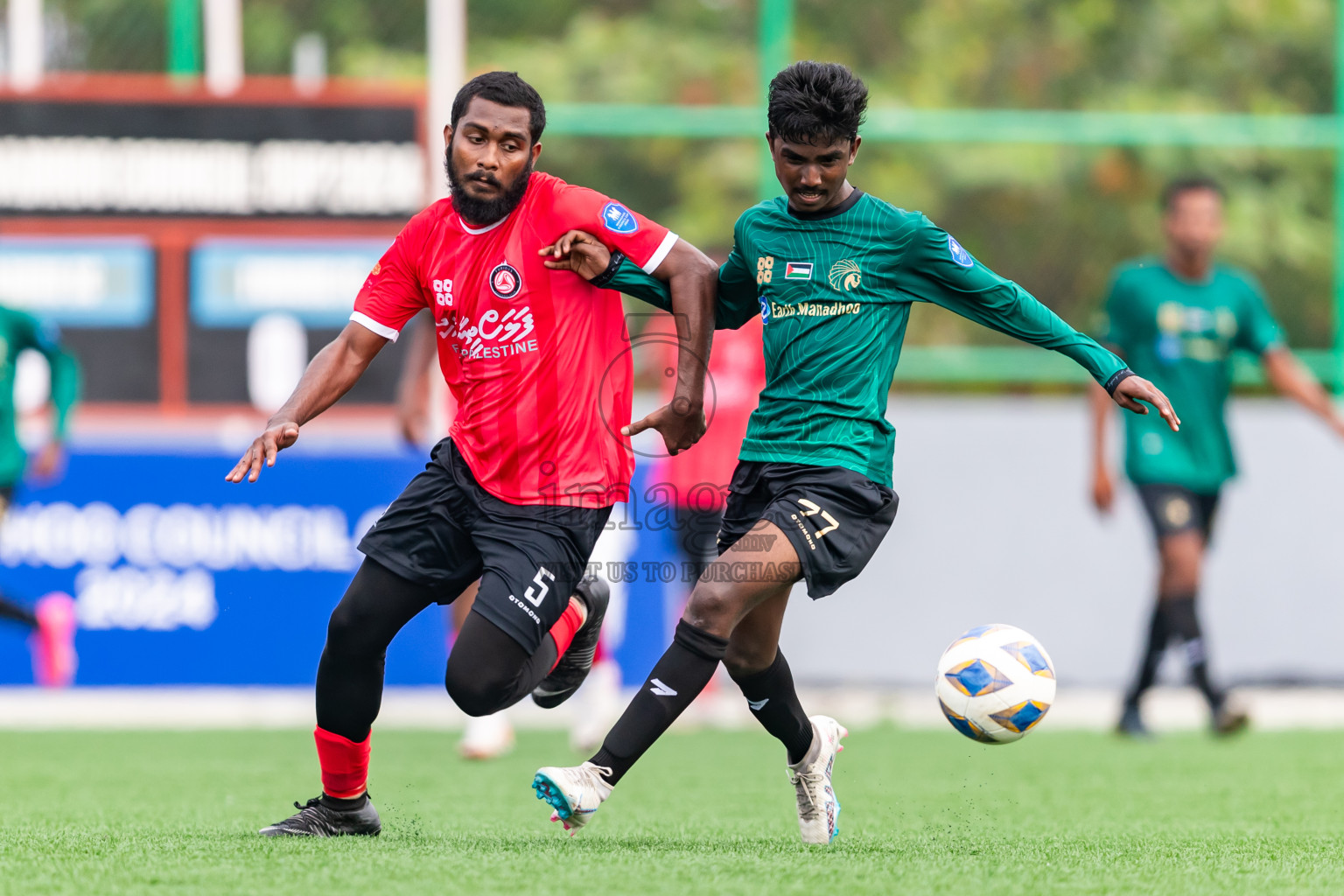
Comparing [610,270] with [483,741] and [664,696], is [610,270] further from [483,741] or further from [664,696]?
[483,741]

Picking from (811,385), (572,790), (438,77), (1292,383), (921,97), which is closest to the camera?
(572,790)

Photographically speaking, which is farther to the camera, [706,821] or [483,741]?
[483,741]

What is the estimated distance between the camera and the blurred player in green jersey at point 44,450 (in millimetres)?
8781

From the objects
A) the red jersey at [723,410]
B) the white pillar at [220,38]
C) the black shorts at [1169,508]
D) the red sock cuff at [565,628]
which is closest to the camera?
the red sock cuff at [565,628]

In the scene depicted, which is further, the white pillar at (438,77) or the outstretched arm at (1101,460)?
the white pillar at (438,77)

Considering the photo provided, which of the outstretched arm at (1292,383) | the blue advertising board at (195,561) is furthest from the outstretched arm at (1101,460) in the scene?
the blue advertising board at (195,561)

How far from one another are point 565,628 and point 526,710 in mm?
4984

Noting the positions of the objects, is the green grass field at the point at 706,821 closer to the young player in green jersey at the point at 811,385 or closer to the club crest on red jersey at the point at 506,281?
the young player in green jersey at the point at 811,385

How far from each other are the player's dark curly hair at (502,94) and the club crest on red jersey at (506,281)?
35cm

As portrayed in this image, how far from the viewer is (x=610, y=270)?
439cm

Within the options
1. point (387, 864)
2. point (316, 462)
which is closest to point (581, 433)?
point (387, 864)

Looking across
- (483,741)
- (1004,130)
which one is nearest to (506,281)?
(483,741)

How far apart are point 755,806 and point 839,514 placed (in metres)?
1.52

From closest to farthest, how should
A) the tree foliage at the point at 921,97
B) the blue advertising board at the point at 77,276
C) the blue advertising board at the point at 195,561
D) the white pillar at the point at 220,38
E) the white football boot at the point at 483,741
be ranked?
the white football boot at the point at 483,741
the blue advertising board at the point at 195,561
the blue advertising board at the point at 77,276
the white pillar at the point at 220,38
the tree foliage at the point at 921,97
